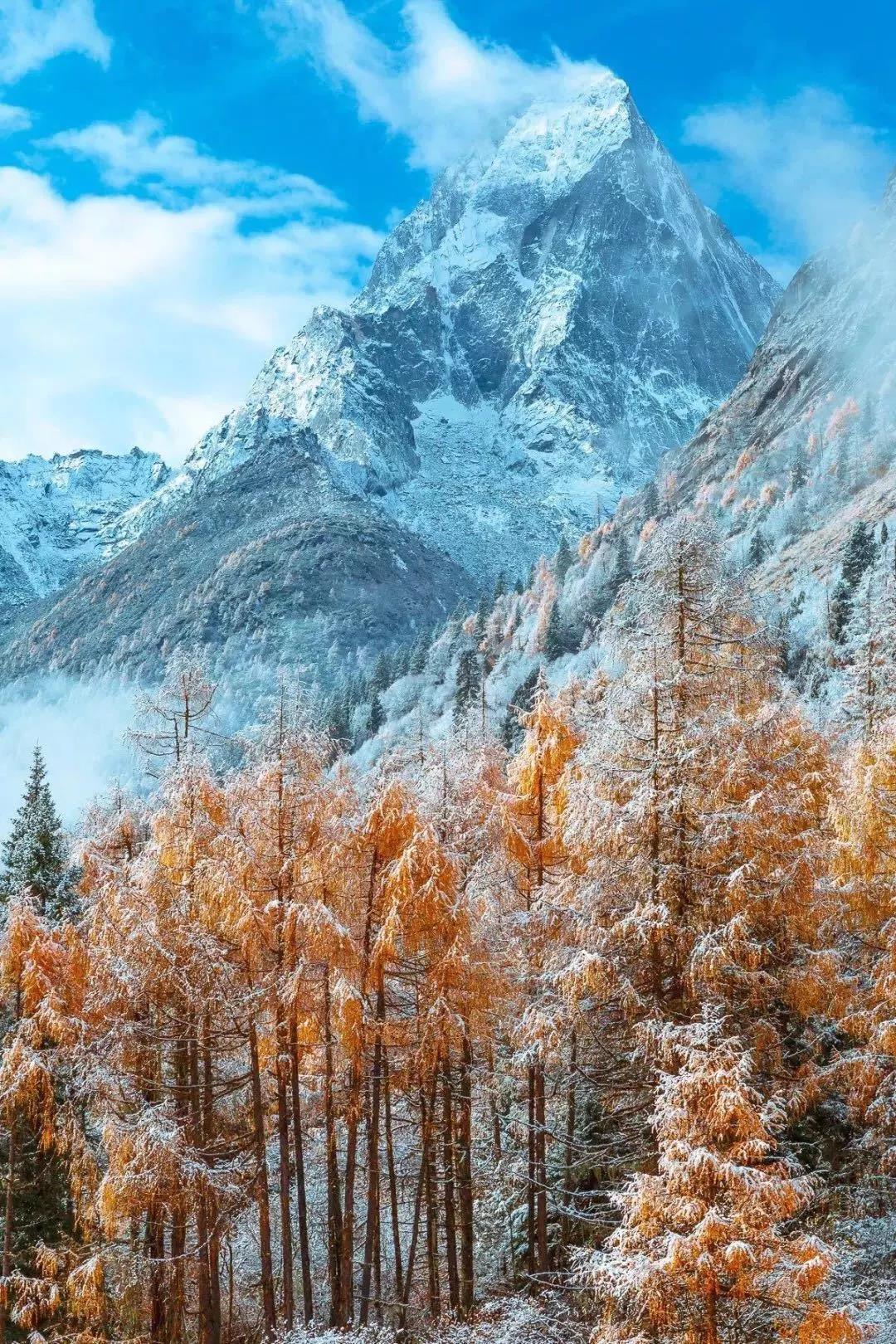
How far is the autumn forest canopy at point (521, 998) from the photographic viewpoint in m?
9.67

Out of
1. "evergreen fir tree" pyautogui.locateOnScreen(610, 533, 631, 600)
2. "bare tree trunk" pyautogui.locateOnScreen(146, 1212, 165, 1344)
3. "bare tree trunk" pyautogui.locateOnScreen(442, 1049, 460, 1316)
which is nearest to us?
"bare tree trunk" pyautogui.locateOnScreen(146, 1212, 165, 1344)

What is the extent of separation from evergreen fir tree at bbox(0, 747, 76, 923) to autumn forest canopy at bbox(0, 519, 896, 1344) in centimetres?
42

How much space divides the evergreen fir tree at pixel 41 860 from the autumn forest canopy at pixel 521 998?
1.36 ft

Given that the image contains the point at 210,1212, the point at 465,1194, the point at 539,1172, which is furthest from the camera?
the point at 465,1194

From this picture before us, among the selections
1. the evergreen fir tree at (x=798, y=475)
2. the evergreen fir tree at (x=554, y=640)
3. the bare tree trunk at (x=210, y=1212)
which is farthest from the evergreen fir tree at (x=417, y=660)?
the bare tree trunk at (x=210, y=1212)

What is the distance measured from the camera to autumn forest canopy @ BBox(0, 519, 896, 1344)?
9672 mm

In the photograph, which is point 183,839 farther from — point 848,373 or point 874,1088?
point 848,373

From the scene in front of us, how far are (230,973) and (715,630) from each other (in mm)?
7573

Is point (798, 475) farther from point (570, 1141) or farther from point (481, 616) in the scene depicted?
point (570, 1141)

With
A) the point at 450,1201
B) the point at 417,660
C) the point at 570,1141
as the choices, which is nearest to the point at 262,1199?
the point at 450,1201

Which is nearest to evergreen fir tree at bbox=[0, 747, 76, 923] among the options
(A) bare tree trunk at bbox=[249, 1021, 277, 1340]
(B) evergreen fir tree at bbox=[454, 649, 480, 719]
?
(A) bare tree trunk at bbox=[249, 1021, 277, 1340]

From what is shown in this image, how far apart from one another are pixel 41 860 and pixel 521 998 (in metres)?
10.1

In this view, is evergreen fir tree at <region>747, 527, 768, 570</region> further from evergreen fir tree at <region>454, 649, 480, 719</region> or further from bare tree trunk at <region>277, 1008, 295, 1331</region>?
bare tree trunk at <region>277, 1008, 295, 1331</region>

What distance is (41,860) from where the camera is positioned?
18.7 metres
